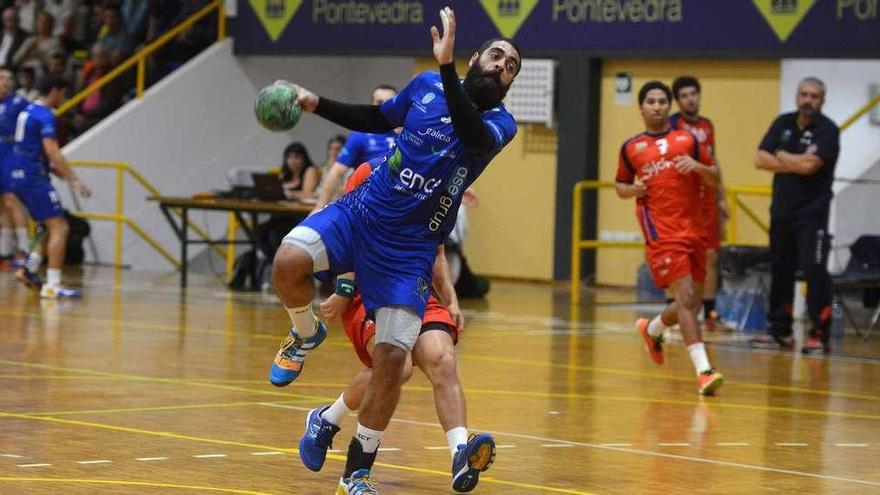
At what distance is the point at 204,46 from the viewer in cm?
2550

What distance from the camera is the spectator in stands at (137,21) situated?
25500 mm

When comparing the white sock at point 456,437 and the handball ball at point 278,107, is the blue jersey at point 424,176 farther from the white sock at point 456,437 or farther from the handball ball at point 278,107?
the white sock at point 456,437

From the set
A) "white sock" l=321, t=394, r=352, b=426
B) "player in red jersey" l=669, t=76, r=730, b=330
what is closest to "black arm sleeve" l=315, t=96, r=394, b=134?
"white sock" l=321, t=394, r=352, b=426

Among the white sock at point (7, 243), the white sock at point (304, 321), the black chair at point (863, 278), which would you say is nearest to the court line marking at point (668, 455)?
the white sock at point (304, 321)

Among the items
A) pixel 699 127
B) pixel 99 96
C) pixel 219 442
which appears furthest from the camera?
pixel 99 96

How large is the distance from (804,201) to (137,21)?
1329cm

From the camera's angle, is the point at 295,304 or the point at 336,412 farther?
the point at 336,412

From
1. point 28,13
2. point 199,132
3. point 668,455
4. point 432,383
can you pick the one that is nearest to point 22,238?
point 199,132

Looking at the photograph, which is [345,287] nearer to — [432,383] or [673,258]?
[432,383]

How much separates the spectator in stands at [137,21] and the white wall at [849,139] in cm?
973

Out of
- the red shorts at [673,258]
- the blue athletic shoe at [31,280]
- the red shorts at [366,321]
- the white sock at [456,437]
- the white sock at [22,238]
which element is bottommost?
the white sock at [22,238]

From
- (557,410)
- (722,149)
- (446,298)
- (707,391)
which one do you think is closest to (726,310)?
(722,149)

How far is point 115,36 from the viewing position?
84.1 ft

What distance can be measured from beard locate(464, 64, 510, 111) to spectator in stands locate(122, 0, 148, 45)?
18804mm
